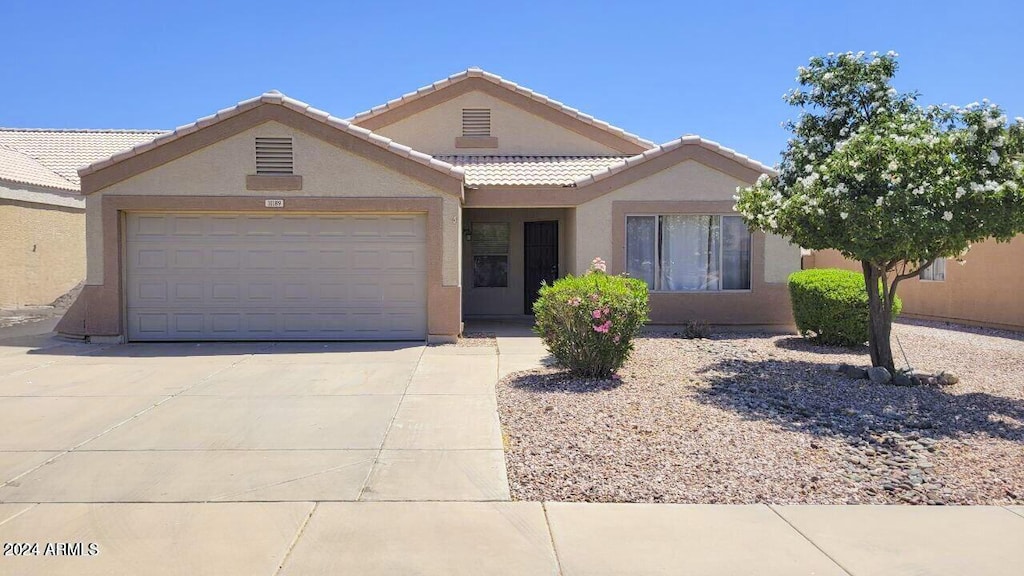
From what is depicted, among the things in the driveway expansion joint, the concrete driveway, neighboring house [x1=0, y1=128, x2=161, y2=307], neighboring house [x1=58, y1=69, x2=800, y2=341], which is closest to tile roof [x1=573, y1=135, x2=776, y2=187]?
neighboring house [x1=58, y1=69, x2=800, y2=341]

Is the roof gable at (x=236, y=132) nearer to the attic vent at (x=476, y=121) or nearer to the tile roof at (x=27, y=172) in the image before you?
the attic vent at (x=476, y=121)

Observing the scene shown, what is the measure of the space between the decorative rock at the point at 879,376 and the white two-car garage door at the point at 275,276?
23.3 ft

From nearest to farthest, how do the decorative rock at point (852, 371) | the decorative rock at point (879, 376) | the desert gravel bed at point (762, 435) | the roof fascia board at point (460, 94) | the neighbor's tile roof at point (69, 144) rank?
the desert gravel bed at point (762, 435) → the decorative rock at point (879, 376) → the decorative rock at point (852, 371) → the roof fascia board at point (460, 94) → the neighbor's tile roof at point (69, 144)

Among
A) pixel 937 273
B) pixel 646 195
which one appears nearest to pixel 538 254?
pixel 646 195

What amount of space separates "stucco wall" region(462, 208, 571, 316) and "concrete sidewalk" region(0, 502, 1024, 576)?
1253 cm

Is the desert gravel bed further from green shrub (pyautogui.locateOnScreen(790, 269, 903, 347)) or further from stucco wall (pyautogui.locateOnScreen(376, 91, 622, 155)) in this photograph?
stucco wall (pyautogui.locateOnScreen(376, 91, 622, 155))

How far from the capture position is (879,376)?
9188 mm

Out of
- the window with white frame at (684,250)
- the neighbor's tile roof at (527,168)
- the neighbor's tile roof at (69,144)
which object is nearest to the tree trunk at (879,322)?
the window with white frame at (684,250)

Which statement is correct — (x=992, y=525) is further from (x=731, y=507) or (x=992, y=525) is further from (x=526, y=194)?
(x=526, y=194)

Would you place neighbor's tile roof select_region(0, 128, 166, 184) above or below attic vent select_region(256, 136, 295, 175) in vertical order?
above

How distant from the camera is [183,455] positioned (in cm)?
638

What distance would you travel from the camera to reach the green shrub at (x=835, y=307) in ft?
39.2

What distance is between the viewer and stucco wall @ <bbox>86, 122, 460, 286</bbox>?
12.5 metres

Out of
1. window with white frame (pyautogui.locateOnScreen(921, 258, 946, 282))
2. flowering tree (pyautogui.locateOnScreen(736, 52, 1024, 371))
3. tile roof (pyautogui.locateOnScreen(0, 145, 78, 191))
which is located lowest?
window with white frame (pyautogui.locateOnScreen(921, 258, 946, 282))
